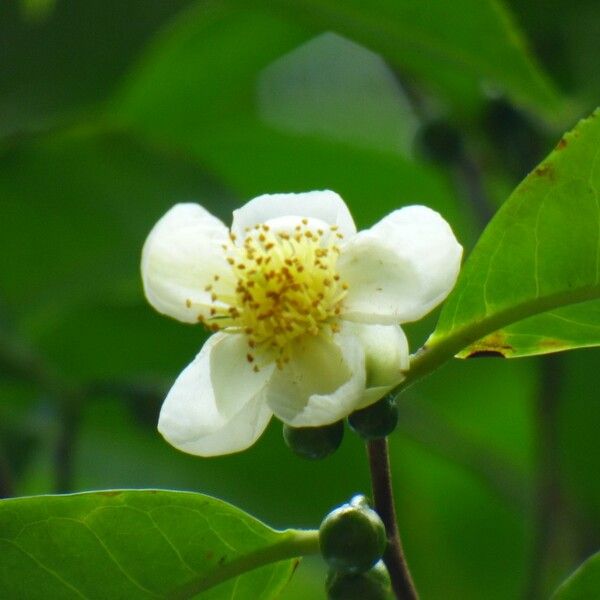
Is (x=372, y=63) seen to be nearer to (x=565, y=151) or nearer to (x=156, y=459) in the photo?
(x=156, y=459)

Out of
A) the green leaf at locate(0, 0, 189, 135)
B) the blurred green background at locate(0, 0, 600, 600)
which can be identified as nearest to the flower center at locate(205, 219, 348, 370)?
the blurred green background at locate(0, 0, 600, 600)

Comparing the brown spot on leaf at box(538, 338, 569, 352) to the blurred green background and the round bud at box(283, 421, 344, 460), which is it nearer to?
the round bud at box(283, 421, 344, 460)

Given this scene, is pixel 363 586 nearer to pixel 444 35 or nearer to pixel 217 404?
pixel 217 404

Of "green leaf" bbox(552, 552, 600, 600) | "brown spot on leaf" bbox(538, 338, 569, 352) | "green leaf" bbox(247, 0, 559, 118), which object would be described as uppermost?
"green leaf" bbox(247, 0, 559, 118)

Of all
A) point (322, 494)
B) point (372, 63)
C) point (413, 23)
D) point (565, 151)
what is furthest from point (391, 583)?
point (372, 63)

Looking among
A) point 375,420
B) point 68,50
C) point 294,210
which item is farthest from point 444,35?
point 375,420

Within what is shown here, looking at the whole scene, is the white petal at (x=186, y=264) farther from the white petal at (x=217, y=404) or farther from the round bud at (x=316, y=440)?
the round bud at (x=316, y=440)
